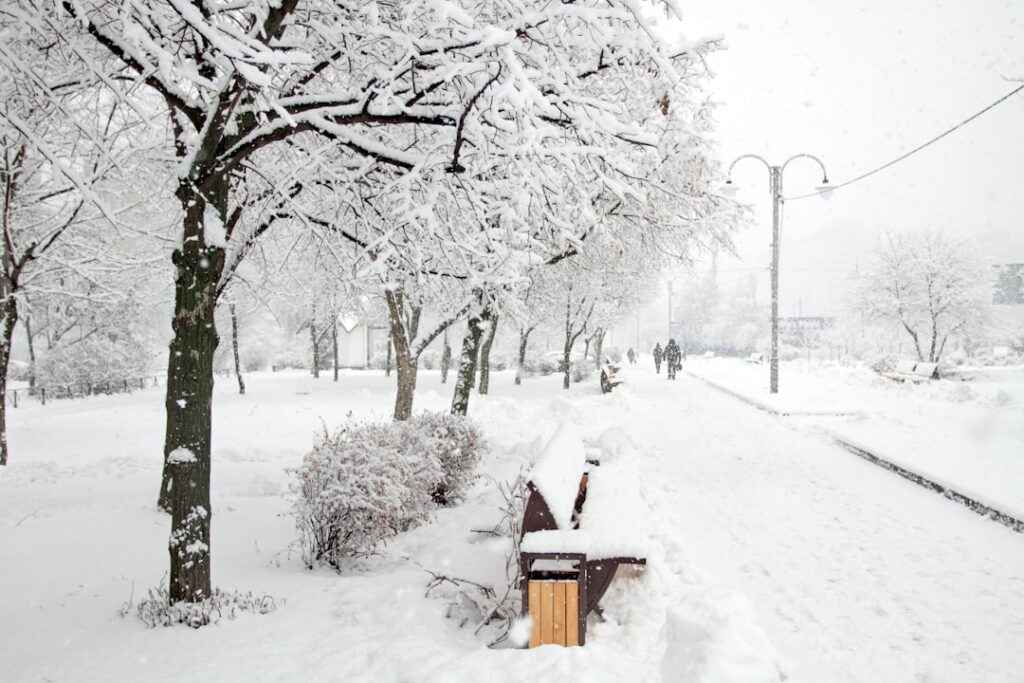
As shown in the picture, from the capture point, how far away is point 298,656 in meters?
3.65

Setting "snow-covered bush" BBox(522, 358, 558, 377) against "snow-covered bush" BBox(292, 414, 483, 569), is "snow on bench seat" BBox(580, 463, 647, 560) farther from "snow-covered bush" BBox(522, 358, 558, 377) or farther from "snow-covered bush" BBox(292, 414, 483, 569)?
"snow-covered bush" BBox(522, 358, 558, 377)

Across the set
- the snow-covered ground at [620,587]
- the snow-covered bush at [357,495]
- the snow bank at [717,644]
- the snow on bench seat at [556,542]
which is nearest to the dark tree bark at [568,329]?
the snow-covered ground at [620,587]

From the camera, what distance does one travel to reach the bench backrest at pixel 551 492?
13.9 ft

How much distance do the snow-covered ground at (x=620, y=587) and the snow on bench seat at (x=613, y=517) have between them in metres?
0.59

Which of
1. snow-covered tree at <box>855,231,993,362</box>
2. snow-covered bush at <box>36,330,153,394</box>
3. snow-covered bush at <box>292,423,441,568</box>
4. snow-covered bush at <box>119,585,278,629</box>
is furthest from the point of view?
snow-covered tree at <box>855,231,993,362</box>

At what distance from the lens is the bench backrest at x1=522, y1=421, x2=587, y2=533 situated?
166 inches

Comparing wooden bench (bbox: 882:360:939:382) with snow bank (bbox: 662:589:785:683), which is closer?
snow bank (bbox: 662:589:785:683)

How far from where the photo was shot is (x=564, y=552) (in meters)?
3.91

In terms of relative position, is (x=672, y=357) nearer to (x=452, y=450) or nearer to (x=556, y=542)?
(x=452, y=450)

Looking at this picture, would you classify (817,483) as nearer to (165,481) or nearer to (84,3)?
(165,481)

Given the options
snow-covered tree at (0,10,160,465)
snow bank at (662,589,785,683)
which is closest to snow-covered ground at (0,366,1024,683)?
snow bank at (662,589,785,683)

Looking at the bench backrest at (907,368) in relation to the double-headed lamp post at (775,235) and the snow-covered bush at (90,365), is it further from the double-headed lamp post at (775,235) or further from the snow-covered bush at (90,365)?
the snow-covered bush at (90,365)

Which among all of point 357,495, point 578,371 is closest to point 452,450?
point 357,495

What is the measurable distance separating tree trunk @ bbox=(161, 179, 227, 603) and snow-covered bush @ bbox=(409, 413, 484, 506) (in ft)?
9.83
